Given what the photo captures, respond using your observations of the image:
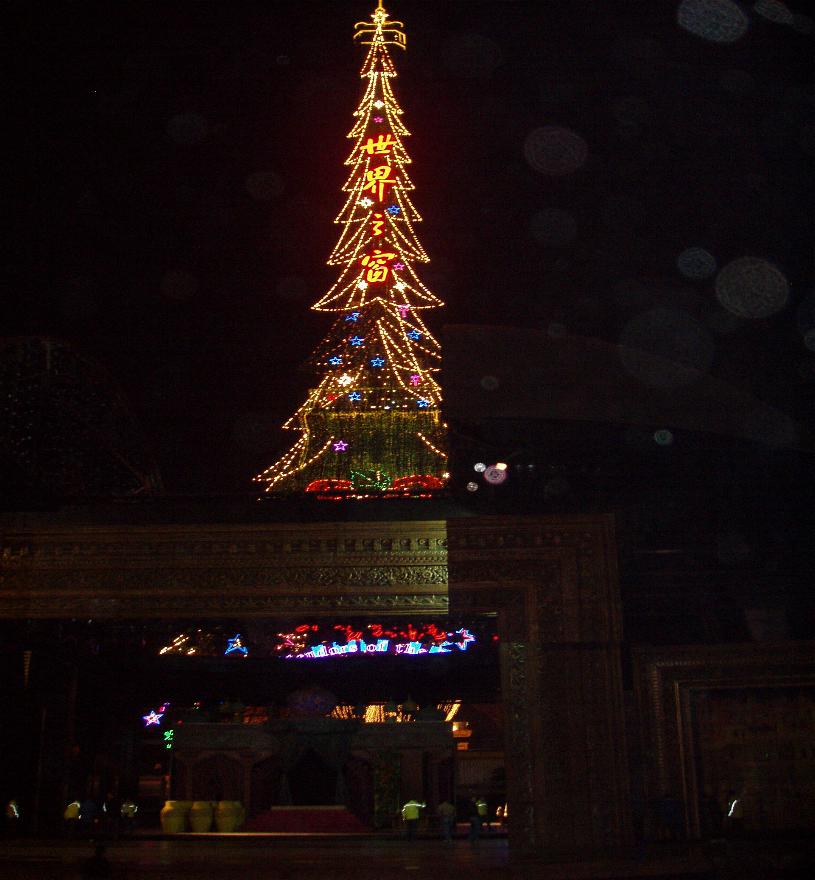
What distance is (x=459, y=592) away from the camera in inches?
313

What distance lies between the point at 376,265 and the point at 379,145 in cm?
213

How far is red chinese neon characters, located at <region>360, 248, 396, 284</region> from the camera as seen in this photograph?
50.6 feet

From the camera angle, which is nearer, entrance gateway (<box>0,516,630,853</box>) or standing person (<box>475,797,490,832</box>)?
entrance gateway (<box>0,516,630,853</box>)

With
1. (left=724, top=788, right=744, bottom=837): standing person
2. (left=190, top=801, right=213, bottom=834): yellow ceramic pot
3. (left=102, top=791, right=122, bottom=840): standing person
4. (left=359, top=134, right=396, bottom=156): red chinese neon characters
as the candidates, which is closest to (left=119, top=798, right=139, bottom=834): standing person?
(left=102, top=791, right=122, bottom=840): standing person

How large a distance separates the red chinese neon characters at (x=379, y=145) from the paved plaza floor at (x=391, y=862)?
36.2ft

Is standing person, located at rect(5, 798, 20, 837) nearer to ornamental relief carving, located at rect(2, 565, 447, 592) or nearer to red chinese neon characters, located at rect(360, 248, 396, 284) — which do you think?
ornamental relief carving, located at rect(2, 565, 447, 592)

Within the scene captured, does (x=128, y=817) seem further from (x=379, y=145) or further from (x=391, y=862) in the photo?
(x=379, y=145)

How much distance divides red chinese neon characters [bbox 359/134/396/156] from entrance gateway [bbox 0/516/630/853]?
9397 millimetres

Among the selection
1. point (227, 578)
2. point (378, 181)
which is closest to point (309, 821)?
point (227, 578)

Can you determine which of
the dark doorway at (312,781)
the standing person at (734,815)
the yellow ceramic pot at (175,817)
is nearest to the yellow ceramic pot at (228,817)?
the yellow ceramic pot at (175,817)

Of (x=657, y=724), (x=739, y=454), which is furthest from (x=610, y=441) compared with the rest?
(x=657, y=724)

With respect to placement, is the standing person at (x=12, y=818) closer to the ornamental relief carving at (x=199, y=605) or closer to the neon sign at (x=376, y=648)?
the ornamental relief carving at (x=199, y=605)

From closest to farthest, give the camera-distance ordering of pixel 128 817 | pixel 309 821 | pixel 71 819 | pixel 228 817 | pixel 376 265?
pixel 71 819 → pixel 128 817 → pixel 228 817 → pixel 309 821 → pixel 376 265

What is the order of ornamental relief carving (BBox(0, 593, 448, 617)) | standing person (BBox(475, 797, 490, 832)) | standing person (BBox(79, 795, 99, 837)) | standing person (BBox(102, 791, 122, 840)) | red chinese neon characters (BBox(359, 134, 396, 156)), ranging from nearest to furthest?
ornamental relief carving (BBox(0, 593, 448, 617)) < standing person (BBox(79, 795, 99, 837)) < standing person (BBox(102, 791, 122, 840)) < standing person (BBox(475, 797, 490, 832)) < red chinese neon characters (BBox(359, 134, 396, 156))
